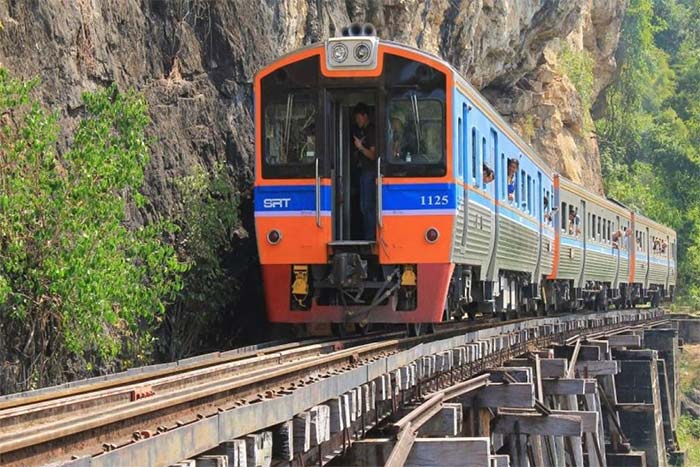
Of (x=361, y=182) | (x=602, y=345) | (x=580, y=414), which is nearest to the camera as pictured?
(x=361, y=182)

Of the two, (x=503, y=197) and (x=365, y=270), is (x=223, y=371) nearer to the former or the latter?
(x=365, y=270)

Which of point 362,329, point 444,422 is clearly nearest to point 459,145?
point 362,329

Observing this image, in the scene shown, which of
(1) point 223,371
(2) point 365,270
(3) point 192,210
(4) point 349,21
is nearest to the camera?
(1) point 223,371

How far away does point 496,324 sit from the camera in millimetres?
16234

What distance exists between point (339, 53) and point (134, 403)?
6.42 m

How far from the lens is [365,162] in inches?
463

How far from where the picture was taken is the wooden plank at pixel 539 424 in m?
12.4

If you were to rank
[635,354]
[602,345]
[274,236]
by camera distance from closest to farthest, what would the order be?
1. [274,236]
2. [602,345]
3. [635,354]

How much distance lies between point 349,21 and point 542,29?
1374 cm

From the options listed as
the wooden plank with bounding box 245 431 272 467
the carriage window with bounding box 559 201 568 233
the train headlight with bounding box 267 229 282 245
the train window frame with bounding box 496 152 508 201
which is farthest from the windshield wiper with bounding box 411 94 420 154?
the carriage window with bounding box 559 201 568 233

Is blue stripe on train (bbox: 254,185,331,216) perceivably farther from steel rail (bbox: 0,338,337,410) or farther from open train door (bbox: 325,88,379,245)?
steel rail (bbox: 0,338,337,410)

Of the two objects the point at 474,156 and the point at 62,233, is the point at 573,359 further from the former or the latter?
the point at 62,233

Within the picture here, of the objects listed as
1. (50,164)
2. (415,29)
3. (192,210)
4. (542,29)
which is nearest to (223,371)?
(50,164)

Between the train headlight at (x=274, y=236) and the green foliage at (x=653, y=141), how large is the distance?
4300 centimetres
